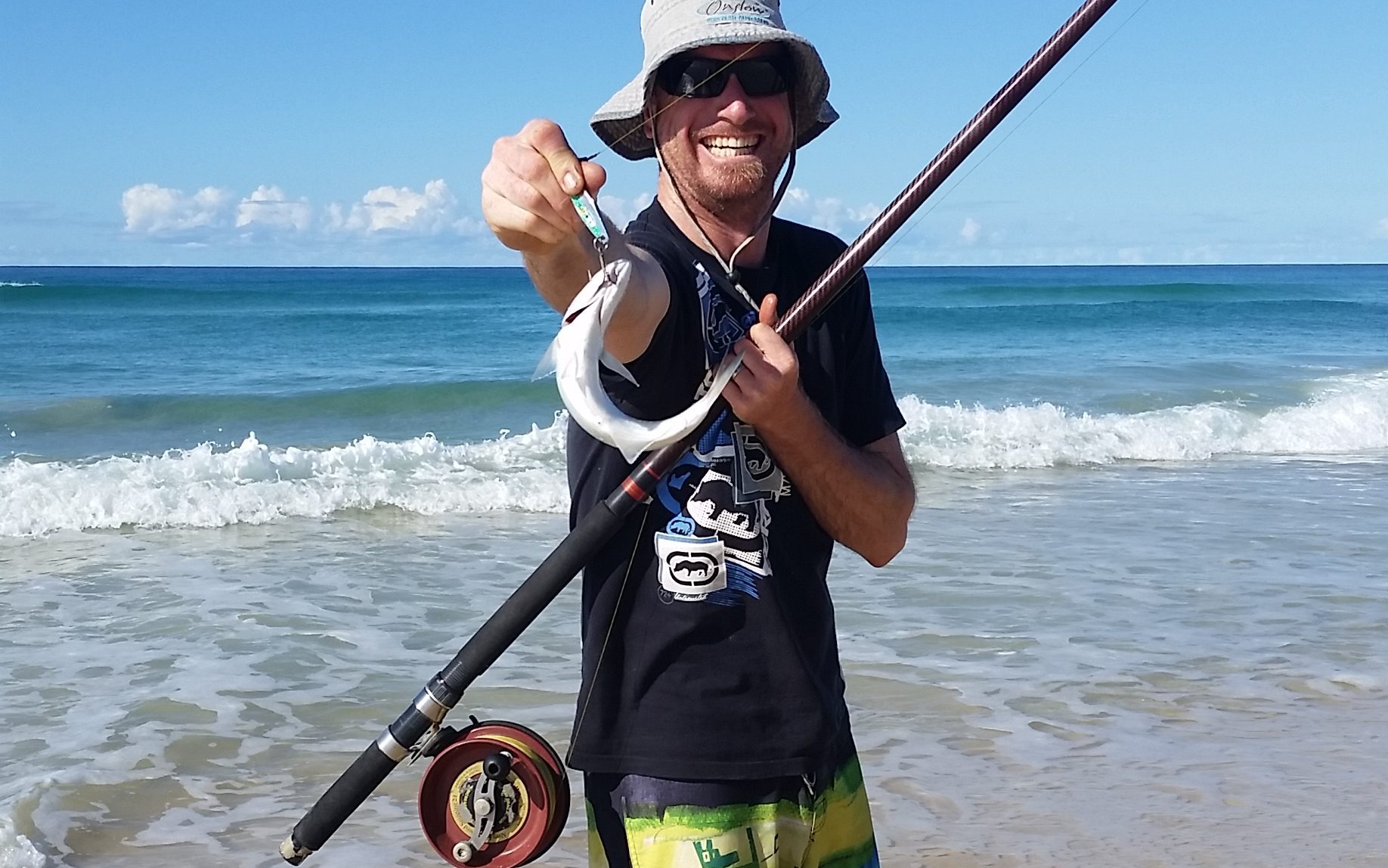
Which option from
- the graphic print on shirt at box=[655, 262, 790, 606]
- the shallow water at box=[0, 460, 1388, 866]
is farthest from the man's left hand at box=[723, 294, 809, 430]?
the shallow water at box=[0, 460, 1388, 866]

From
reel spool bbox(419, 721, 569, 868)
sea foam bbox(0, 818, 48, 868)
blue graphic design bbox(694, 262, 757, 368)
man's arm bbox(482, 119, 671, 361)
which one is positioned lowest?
sea foam bbox(0, 818, 48, 868)

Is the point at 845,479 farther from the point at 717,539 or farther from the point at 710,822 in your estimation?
the point at 710,822

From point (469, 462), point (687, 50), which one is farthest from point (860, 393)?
point (469, 462)

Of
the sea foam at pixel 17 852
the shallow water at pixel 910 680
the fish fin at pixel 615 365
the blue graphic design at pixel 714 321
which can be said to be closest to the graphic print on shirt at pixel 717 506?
the blue graphic design at pixel 714 321

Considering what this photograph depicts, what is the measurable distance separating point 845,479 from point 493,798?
714 millimetres

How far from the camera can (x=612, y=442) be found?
60.2 inches

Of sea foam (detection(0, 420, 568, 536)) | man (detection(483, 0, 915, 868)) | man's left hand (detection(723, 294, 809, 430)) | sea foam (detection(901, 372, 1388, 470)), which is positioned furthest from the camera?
sea foam (detection(901, 372, 1388, 470))

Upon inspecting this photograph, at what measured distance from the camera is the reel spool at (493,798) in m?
1.96

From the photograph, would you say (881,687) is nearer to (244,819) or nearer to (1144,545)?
(244,819)

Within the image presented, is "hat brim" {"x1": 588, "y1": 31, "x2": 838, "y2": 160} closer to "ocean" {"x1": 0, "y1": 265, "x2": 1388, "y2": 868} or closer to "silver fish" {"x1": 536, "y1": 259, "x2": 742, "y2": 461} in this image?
"silver fish" {"x1": 536, "y1": 259, "x2": 742, "y2": 461}

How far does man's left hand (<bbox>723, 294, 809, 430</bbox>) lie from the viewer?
5.56 ft

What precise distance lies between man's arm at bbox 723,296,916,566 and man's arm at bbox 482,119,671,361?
0.22 metres

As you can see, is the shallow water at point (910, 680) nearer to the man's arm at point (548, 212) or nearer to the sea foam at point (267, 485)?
the sea foam at point (267, 485)

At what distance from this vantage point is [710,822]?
1.80m
